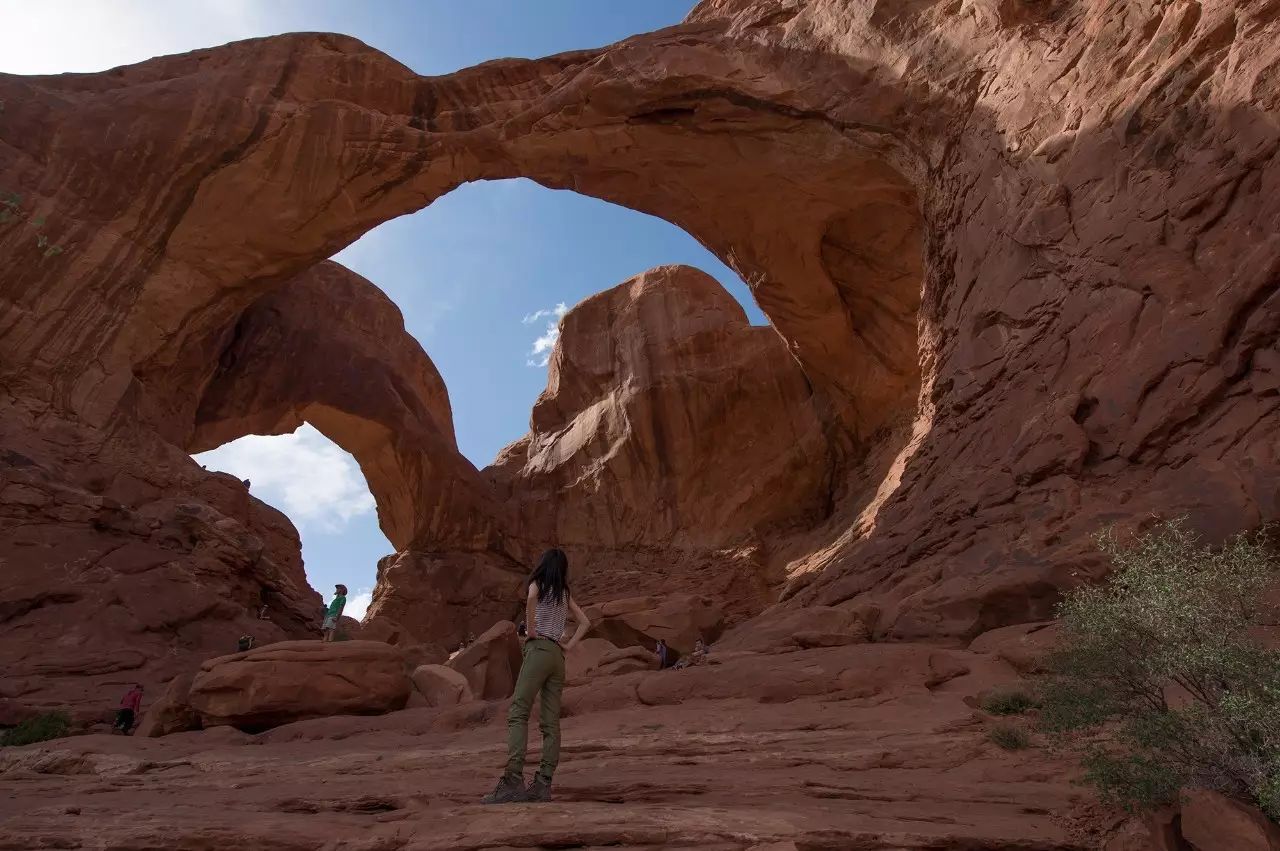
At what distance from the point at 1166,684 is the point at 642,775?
379 cm

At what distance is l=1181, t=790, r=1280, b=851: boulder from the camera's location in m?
3.61

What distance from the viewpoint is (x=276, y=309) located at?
88.8ft

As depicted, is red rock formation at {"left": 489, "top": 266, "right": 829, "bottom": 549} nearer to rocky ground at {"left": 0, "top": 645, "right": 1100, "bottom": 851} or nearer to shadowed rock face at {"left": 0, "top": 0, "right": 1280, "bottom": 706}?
shadowed rock face at {"left": 0, "top": 0, "right": 1280, "bottom": 706}

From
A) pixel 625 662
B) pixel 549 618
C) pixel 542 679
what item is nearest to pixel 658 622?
pixel 625 662

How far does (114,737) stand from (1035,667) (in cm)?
1030

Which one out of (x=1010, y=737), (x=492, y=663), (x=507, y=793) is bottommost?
(x=507, y=793)

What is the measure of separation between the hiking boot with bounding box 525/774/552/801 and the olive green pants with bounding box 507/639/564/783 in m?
0.03

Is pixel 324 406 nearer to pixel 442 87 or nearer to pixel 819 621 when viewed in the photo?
pixel 442 87

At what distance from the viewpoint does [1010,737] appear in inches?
230

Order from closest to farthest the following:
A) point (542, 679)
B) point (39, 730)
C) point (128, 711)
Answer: point (542, 679), point (39, 730), point (128, 711)

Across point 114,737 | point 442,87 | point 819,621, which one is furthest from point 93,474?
point 819,621

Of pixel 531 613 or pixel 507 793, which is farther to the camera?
pixel 531 613

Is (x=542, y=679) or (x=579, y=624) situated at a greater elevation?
(x=579, y=624)

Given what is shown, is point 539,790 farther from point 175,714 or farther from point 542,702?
point 175,714
